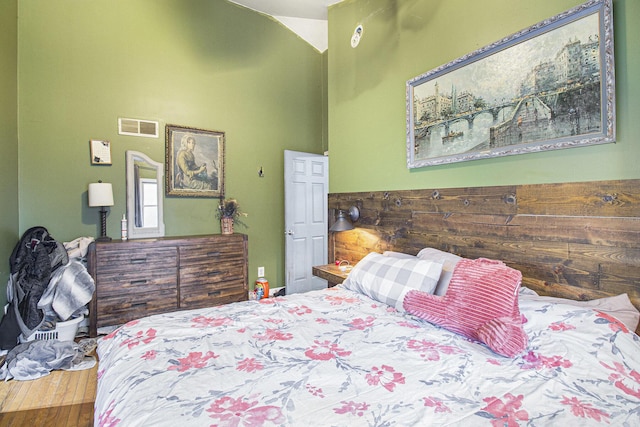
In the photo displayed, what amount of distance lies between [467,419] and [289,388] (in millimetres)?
536

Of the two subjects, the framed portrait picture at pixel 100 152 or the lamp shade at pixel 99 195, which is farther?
the framed portrait picture at pixel 100 152

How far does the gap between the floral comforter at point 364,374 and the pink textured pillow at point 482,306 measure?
0.18 ft

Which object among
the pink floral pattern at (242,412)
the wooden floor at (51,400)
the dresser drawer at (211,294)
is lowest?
the wooden floor at (51,400)

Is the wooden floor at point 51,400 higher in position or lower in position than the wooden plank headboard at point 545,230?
lower

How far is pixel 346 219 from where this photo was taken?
2.89 metres

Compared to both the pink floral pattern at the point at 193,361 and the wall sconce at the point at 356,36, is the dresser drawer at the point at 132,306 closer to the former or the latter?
the pink floral pattern at the point at 193,361

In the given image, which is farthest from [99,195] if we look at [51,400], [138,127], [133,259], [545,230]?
[545,230]

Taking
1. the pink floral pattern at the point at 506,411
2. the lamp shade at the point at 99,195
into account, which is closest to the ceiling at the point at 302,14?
the lamp shade at the point at 99,195

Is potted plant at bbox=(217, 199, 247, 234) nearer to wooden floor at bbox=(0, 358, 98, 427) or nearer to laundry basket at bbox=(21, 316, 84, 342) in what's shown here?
laundry basket at bbox=(21, 316, 84, 342)

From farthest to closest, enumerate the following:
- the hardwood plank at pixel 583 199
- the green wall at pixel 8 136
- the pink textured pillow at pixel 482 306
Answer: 1. the green wall at pixel 8 136
2. the hardwood plank at pixel 583 199
3. the pink textured pillow at pixel 482 306

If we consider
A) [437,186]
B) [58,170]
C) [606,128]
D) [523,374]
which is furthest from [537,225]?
[58,170]

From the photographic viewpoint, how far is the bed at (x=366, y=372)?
90cm

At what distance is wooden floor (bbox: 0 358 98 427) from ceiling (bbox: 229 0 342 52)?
4.11m

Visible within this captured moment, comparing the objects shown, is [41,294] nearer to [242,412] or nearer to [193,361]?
[193,361]
